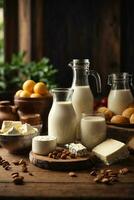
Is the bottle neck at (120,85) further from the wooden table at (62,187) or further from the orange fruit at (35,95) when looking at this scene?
the wooden table at (62,187)

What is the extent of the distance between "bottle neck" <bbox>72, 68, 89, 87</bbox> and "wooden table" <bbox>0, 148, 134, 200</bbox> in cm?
53

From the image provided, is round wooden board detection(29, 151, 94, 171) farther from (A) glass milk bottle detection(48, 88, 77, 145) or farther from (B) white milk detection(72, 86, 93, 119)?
(B) white milk detection(72, 86, 93, 119)

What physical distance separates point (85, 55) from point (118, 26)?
1.34 ft

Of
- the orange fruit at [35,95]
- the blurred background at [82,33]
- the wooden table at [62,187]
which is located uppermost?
the blurred background at [82,33]

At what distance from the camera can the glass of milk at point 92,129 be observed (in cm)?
196

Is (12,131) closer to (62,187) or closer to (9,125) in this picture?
(9,125)

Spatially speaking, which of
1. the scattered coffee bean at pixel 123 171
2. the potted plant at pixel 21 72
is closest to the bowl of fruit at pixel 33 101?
the scattered coffee bean at pixel 123 171

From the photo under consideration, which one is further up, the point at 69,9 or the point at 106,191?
the point at 69,9

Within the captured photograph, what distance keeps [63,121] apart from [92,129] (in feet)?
0.43

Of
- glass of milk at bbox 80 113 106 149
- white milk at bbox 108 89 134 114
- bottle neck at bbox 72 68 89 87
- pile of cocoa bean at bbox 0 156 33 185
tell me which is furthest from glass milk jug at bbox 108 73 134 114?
pile of cocoa bean at bbox 0 156 33 185

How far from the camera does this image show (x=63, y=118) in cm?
199

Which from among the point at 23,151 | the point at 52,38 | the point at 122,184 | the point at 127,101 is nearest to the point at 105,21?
the point at 52,38

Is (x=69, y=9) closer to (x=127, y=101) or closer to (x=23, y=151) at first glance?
(x=127, y=101)

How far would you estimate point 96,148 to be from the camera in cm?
189
